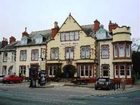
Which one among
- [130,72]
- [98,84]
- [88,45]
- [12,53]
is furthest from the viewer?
[12,53]

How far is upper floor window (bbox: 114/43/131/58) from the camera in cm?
4947

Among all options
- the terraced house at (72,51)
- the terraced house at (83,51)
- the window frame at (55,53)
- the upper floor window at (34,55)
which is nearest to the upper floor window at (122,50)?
the terraced house at (83,51)

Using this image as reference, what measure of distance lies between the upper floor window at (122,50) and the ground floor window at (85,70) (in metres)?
5.38

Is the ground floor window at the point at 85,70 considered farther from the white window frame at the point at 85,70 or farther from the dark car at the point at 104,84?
the dark car at the point at 104,84

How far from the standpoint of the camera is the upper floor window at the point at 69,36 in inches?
2178

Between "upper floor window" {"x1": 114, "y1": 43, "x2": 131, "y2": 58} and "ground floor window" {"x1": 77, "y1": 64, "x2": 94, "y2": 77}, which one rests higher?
"upper floor window" {"x1": 114, "y1": 43, "x2": 131, "y2": 58}

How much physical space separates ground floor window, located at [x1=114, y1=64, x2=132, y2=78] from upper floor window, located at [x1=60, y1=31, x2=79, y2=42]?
31.8ft

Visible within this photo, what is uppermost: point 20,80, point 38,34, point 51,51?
point 38,34

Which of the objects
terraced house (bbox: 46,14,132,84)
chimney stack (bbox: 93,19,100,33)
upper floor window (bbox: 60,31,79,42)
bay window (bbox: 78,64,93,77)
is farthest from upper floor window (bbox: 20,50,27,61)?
chimney stack (bbox: 93,19,100,33)

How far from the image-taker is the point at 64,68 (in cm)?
5534

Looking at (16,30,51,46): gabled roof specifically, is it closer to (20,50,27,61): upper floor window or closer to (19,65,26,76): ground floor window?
(20,50,27,61): upper floor window

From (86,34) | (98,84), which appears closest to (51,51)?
(86,34)

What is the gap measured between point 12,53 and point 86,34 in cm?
2015

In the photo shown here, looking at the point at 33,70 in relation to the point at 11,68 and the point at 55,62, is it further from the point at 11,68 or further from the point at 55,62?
the point at 11,68
